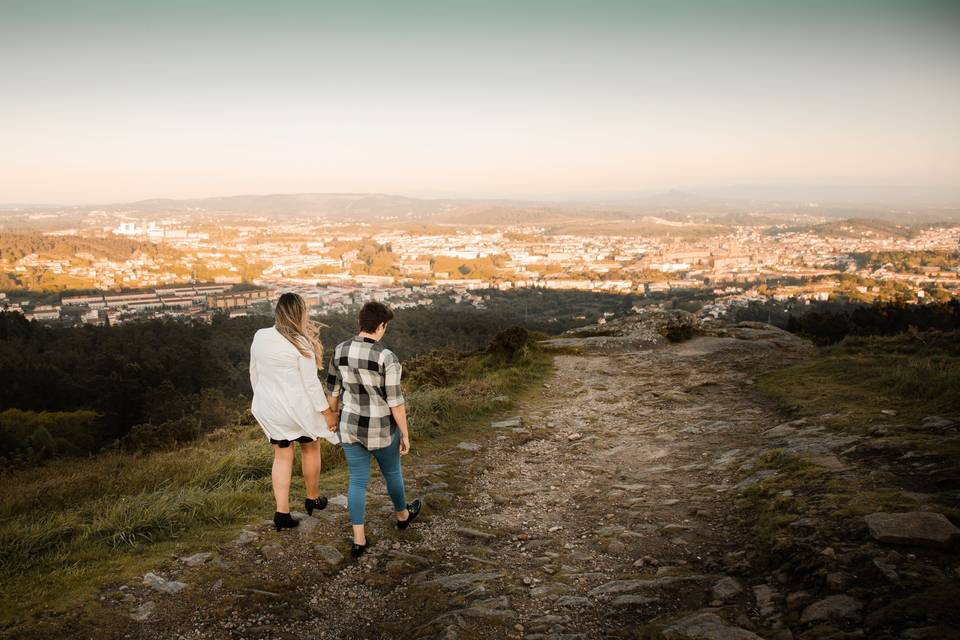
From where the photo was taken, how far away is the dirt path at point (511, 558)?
10.4 feet

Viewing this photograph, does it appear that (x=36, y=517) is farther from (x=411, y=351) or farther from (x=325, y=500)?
(x=411, y=351)

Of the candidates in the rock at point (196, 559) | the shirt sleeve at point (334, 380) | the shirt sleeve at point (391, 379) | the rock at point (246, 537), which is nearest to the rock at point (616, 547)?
the shirt sleeve at point (391, 379)

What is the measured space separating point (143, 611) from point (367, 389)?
6.26 feet

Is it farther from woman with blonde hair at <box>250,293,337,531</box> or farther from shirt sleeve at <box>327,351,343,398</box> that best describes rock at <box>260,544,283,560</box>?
shirt sleeve at <box>327,351,343,398</box>

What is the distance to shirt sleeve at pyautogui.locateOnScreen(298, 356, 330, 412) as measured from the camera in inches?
165

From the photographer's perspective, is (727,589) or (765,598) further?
(727,589)

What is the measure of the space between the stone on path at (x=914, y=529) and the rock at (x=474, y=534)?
2.72m

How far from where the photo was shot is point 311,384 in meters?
4.22

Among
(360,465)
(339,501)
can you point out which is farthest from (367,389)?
(339,501)

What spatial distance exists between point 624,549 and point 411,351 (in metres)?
25.8

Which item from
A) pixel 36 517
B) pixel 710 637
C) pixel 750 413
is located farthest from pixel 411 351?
pixel 710 637

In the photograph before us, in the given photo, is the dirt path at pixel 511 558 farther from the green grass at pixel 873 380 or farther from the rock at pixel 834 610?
the green grass at pixel 873 380

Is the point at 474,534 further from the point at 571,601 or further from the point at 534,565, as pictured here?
the point at 571,601

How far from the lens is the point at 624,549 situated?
4.10 meters
